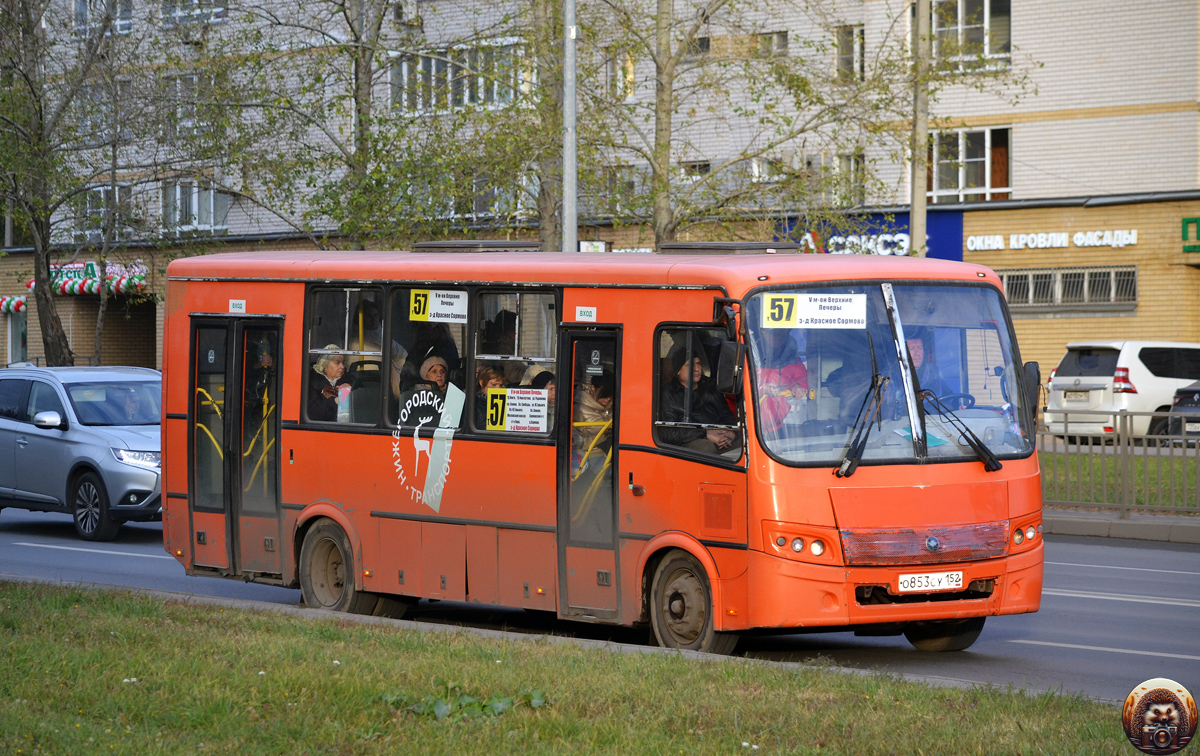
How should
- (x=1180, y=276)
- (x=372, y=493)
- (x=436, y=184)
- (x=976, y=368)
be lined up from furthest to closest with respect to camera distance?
1. (x=1180, y=276)
2. (x=436, y=184)
3. (x=372, y=493)
4. (x=976, y=368)

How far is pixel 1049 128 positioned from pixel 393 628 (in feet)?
86.4

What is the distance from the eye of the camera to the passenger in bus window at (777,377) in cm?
883

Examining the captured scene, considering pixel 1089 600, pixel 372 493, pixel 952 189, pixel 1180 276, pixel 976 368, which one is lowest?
pixel 1089 600

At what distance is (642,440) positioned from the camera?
9.41m

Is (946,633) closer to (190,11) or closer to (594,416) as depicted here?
(594,416)

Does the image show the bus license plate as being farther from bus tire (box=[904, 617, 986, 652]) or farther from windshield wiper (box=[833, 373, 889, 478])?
bus tire (box=[904, 617, 986, 652])

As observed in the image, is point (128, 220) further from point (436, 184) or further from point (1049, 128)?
point (1049, 128)

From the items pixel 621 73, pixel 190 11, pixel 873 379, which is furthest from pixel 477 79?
pixel 873 379

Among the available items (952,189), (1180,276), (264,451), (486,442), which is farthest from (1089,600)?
(952,189)

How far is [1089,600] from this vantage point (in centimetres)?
1246

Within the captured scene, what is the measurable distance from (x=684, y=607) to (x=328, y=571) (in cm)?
332

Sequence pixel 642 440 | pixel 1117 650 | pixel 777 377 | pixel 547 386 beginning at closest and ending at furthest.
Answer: pixel 777 377
pixel 642 440
pixel 1117 650
pixel 547 386

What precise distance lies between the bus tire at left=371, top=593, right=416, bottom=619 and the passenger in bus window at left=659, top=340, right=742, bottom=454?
301 cm

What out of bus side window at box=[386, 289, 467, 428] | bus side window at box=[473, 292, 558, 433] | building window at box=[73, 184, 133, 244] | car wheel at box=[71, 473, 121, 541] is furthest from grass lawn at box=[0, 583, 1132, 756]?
building window at box=[73, 184, 133, 244]
